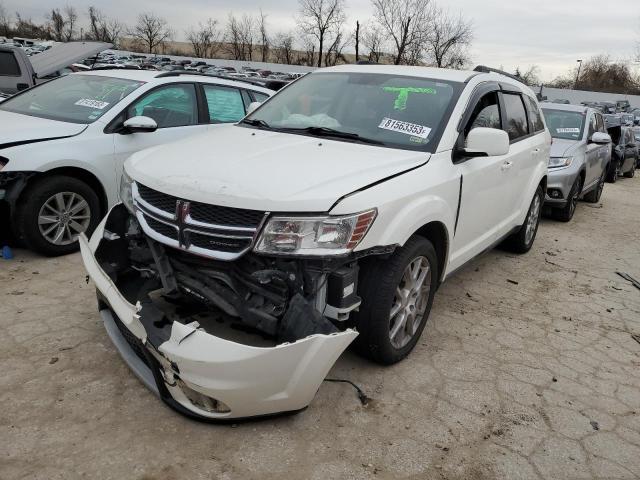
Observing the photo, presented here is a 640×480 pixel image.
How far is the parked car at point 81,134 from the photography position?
14.3 ft

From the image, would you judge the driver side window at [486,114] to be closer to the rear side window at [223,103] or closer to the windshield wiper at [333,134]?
the windshield wiper at [333,134]

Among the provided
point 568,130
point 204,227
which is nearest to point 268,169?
point 204,227

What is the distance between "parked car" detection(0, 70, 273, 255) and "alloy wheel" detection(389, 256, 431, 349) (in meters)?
3.01

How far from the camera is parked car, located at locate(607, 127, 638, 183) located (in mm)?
12391

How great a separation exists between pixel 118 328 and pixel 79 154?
2.35 m

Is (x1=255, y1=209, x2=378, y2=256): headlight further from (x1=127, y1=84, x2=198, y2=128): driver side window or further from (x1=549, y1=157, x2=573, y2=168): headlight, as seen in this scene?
(x1=549, y1=157, x2=573, y2=168): headlight

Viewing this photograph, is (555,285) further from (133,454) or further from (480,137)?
(133,454)

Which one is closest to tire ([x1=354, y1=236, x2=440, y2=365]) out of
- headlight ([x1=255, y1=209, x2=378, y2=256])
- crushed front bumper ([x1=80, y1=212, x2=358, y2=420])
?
headlight ([x1=255, y1=209, x2=378, y2=256])

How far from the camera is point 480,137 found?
10.8 feet

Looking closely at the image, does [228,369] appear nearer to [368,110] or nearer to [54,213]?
[368,110]

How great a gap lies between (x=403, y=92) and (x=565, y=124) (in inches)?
236

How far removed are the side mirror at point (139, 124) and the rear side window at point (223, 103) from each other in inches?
39.2

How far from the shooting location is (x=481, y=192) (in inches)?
150

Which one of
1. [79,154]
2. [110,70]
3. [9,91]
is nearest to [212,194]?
[79,154]
